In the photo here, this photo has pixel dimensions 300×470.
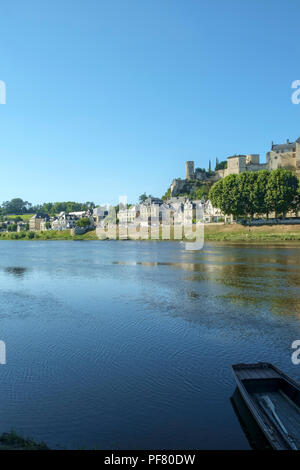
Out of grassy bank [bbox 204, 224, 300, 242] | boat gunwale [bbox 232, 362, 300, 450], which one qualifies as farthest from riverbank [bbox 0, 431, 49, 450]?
grassy bank [bbox 204, 224, 300, 242]

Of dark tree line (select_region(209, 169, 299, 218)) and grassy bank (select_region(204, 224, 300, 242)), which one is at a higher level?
dark tree line (select_region(209, 169, 299, 218))

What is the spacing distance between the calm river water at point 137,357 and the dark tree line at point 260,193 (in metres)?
68.2

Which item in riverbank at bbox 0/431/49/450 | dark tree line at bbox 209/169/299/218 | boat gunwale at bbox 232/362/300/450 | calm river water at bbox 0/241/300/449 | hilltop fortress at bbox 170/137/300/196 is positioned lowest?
calm river water at bbox 0/241/300/449

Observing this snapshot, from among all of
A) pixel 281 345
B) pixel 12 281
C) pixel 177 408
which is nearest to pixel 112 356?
pixel 177 408

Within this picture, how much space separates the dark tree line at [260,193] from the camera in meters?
96.6

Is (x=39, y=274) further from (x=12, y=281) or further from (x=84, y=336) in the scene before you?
(x=84, y=336)

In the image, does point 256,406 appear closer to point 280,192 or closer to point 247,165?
point 280,192

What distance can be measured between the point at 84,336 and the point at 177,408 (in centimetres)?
855

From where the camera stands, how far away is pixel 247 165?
15700cm

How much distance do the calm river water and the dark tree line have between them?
6817 cm

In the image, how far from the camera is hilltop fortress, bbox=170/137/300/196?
137000mm

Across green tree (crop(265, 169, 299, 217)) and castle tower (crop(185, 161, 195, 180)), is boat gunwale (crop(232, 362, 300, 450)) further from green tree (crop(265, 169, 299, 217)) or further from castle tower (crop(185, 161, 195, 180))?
castle tower (crop(185, 161, 195, 180))

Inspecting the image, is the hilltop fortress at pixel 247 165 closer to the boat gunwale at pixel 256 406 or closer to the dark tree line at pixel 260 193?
the dark tree line at pixel 260 193

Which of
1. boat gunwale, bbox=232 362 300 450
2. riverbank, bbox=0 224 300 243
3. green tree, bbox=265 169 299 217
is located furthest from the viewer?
green tree, bbox=265 169 299 217
